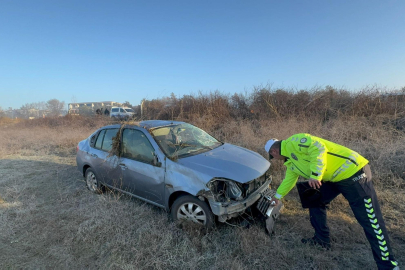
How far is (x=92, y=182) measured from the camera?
442 centimetres

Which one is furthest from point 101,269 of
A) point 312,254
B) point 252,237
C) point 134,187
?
point 312,254

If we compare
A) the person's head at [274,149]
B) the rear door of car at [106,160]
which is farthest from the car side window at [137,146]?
the person's head at [274,149]

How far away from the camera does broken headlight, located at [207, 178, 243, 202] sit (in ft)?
8.89

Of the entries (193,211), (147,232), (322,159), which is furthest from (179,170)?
(322,159)

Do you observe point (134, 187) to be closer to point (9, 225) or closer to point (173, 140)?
point (173, 140)

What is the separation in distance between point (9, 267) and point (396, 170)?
270 inches

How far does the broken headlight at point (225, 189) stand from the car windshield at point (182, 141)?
0.72 metres

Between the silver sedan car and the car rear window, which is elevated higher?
the car rear window

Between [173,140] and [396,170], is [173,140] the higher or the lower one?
the higher one

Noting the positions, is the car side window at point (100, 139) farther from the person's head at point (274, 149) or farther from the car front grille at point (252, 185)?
the person's head at point (274, 149)

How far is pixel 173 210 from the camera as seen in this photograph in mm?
2951

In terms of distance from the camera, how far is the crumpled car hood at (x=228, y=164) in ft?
9.13

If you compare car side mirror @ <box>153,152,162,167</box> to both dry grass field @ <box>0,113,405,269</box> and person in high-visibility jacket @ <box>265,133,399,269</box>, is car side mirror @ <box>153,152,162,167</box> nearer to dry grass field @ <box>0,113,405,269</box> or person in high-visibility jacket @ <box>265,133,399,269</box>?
dry grass field @ <box>0,113,405,269</box>

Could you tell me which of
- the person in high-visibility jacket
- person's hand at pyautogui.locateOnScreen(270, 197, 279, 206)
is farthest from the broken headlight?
the person in high-visibility jacket
